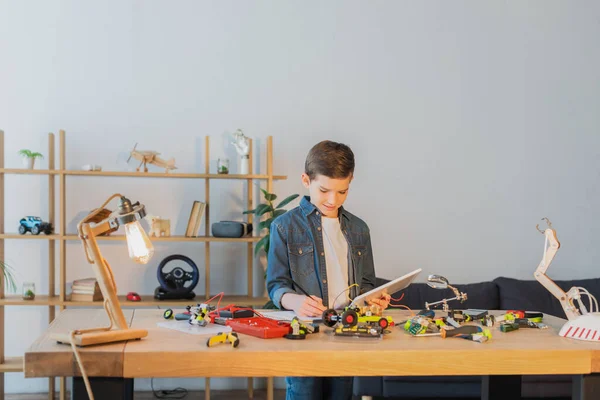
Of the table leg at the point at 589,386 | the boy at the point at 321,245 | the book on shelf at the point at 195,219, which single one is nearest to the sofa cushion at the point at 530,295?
the boy at the point at 321,245

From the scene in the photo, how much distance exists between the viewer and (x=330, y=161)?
88.1 inches

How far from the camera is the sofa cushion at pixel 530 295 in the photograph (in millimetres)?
3793

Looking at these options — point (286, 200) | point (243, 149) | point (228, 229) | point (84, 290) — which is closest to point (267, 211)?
Result: point (286, 200)

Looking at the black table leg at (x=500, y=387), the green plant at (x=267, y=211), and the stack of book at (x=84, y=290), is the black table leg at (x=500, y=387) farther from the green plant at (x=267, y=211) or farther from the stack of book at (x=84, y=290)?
the stack of book at (x=84, y=290)

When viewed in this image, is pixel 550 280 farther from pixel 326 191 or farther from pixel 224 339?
pixel 224 339

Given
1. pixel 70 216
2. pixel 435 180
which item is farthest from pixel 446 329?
pixel 70 216

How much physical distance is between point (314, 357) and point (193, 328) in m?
0.41

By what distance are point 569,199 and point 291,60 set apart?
207 cm

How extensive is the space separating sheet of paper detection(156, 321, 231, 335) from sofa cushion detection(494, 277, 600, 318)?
250 cm

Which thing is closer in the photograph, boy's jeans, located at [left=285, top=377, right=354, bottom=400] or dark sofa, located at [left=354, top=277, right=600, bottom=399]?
boy's jeans, located at [left=285, top=377, right=354, bottom=400]

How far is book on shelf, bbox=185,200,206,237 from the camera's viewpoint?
12.7 ft

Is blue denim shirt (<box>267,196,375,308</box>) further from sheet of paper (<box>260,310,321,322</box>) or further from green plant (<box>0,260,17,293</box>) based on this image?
green plant (<box>0,260,17,293</box>)

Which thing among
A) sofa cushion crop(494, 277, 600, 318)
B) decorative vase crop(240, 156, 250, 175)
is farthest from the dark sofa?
decorative vase crop(240, 156, 250, 175)

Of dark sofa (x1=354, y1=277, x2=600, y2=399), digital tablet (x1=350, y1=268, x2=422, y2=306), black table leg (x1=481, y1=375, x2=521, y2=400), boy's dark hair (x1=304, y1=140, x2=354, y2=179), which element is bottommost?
dark sofa (x1=354, y1=277, x2=600, y2=399)
